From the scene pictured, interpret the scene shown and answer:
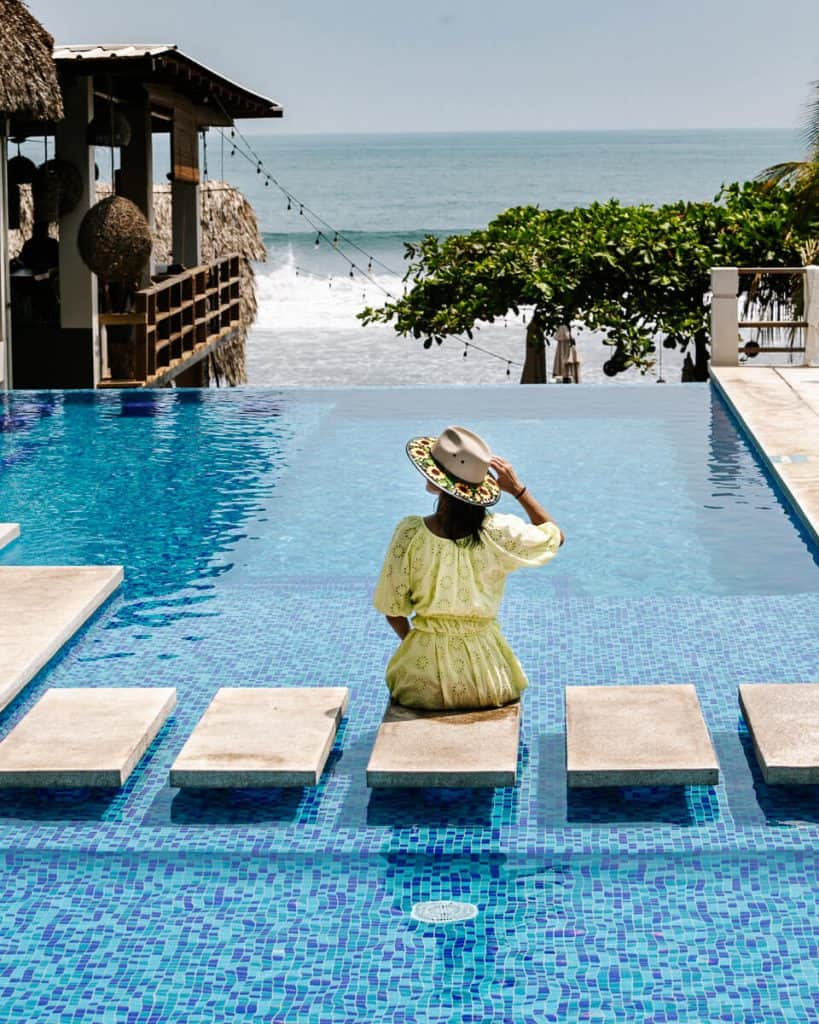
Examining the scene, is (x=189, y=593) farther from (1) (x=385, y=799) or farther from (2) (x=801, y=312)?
(2) (x=801, y=312)

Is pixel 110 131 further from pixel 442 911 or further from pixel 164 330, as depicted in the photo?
pixel 442 911

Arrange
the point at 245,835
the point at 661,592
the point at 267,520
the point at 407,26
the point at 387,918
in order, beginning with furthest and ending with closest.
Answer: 1. the point at 407,26
2. the point at 267,520
3. the point at 661,592
4. the point at 245,835
5. the point at 387,918

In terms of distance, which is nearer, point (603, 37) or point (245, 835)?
point (245, 835)

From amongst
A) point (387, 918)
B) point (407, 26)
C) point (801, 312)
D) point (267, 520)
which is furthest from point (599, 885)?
Answer: point (407, 26)

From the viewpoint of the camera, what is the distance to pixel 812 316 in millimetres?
15453

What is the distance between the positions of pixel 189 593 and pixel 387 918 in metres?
3.75

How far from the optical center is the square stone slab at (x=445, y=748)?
5168 mm

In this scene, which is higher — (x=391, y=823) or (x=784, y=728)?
(x=784, y=728)

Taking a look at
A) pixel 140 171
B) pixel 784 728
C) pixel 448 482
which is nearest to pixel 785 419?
pixel 784 728

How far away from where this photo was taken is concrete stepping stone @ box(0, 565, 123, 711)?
21.6 feet

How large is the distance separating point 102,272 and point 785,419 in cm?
649

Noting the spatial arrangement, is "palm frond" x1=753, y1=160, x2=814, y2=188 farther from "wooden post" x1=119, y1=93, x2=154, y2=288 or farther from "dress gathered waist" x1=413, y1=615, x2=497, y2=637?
"dress gathered waist" x1=413, y1=615, x2=497, y2=637

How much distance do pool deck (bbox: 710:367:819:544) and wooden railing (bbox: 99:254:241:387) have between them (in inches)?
222

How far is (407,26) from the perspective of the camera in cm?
10331
